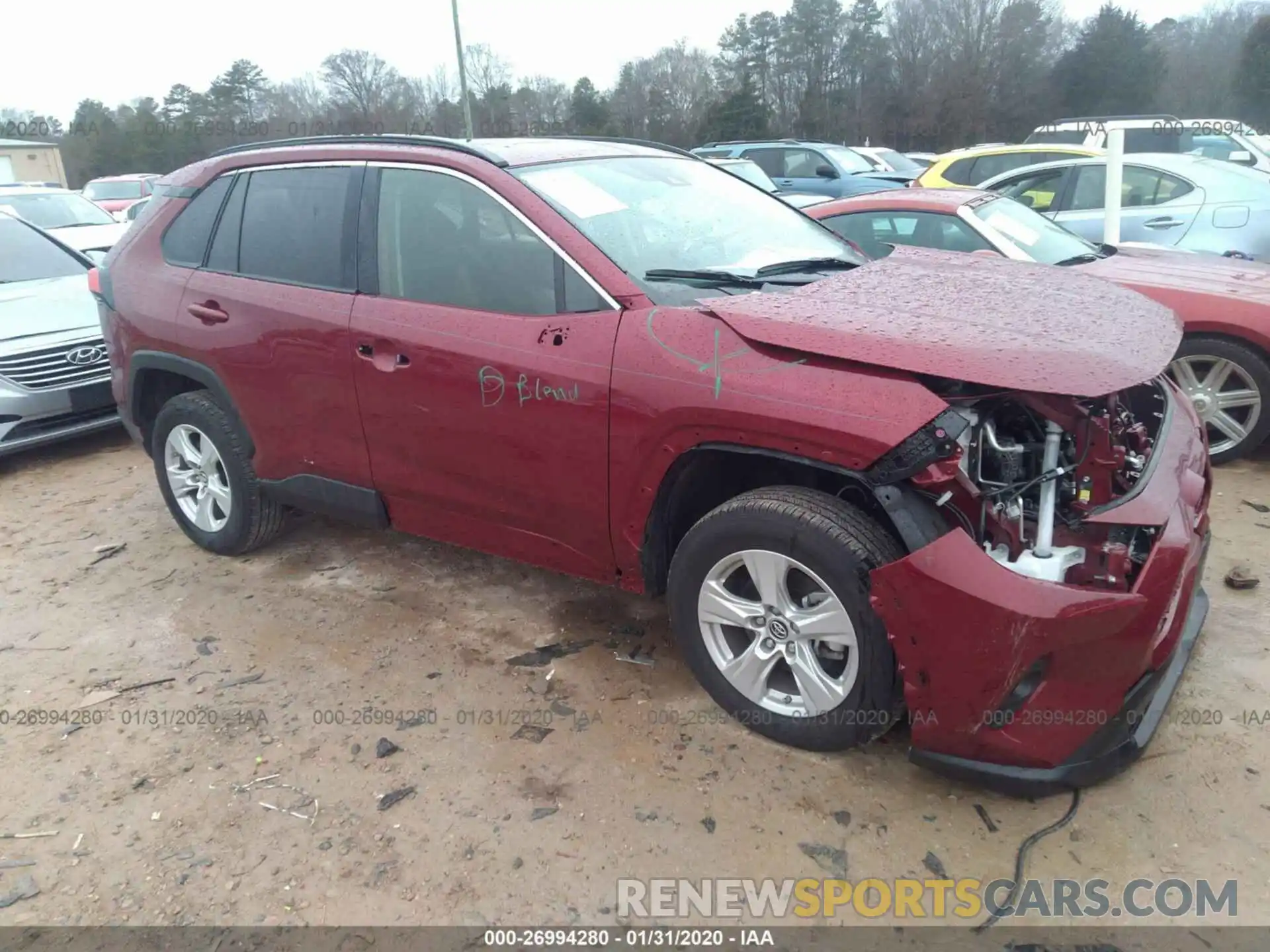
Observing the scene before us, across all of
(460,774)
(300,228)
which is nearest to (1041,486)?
(460,774)

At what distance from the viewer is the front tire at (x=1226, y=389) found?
4656mm

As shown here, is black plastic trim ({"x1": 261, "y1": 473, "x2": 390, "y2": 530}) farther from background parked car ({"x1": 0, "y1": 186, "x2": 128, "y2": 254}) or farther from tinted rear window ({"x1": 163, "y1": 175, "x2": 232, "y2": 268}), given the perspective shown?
background parked car ({"x1": 0, "y1": 186, "x2": 128, "y2": 254})

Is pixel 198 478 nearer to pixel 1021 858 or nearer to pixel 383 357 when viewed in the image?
pixel 383 357

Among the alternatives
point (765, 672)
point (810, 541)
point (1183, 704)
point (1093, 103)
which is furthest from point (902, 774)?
point (1093, 103)

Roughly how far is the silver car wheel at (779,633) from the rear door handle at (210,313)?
2475 millimetres

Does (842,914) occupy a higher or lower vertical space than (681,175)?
lower

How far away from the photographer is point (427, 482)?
343 cm

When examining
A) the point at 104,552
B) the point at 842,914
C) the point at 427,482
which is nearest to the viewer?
the point at 842,914

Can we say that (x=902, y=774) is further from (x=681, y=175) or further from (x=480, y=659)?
(x=681, y=175)

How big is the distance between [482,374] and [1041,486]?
1.81m

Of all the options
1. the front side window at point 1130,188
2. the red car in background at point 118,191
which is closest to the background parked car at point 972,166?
the front side window at point 1130,188

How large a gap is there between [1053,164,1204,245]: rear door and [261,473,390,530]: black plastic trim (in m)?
6.55

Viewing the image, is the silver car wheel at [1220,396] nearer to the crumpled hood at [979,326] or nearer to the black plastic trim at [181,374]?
the crumpled hood at [979,326]

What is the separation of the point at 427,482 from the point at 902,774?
197cm
